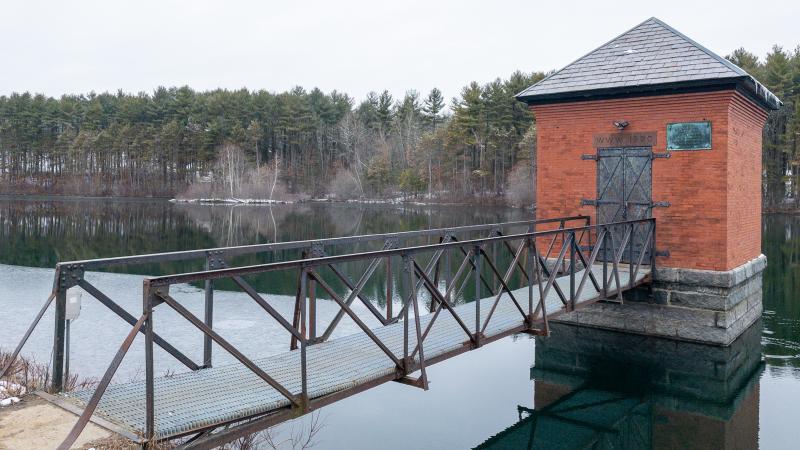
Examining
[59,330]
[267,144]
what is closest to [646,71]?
[59,330]

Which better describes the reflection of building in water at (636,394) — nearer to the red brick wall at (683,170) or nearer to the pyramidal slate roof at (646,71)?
the red brick wall at (683,170)

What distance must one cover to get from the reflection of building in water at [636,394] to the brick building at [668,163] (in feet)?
1.48

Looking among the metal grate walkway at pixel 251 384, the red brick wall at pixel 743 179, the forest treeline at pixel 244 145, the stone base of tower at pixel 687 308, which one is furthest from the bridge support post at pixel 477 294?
the forest treeline at pixel 244 145

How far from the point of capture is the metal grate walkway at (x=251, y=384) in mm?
Answer: 4566

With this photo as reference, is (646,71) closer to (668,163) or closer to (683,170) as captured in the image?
(668,163)

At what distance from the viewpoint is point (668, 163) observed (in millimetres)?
12172

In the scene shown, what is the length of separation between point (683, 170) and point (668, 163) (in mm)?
295

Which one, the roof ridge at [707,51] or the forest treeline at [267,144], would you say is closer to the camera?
the roof ridge at [707,51]

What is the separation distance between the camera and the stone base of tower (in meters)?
11.6

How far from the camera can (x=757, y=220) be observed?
47.1 feet

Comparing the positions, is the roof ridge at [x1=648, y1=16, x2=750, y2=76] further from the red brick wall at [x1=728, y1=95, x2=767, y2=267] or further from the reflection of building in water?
the reflection of building in water

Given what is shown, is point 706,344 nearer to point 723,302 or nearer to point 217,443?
point 723,302

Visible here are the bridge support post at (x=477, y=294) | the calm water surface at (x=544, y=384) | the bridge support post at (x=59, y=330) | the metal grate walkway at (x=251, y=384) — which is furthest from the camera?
the calm water surface at (x=544, y=384)

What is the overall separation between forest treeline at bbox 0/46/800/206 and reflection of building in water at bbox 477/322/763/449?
41.7 meters
